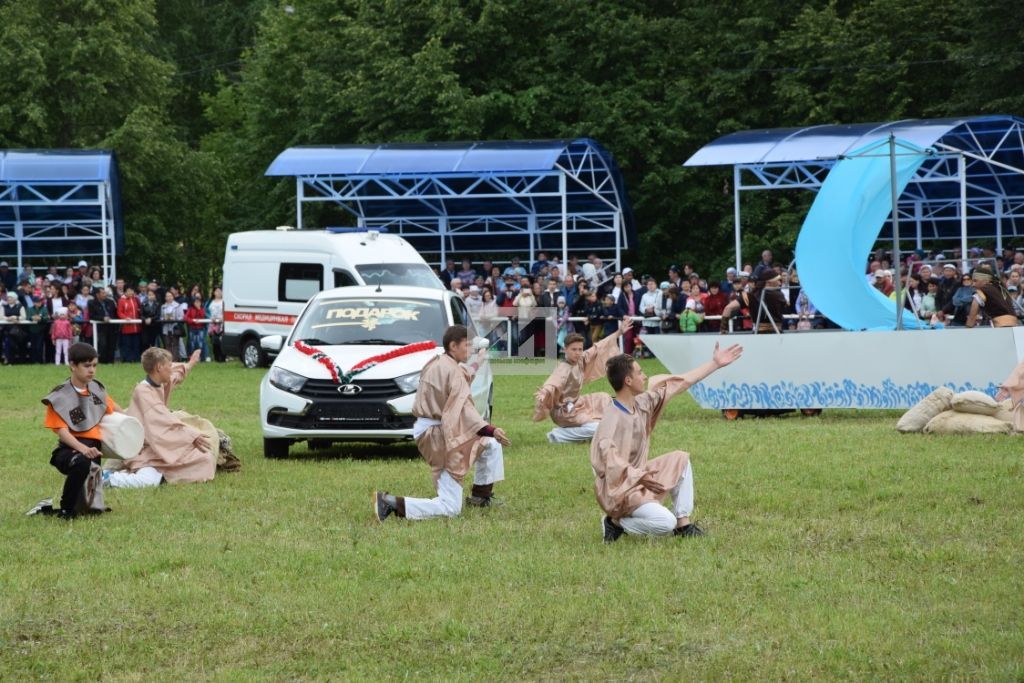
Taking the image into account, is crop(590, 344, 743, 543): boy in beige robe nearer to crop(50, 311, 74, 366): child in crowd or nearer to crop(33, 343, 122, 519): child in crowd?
crop(33, 343, 122, 519): child in crowd

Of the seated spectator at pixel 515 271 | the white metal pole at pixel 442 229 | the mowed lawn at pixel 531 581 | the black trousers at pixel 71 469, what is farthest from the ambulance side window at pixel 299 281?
the black trousers at pixel 71 469

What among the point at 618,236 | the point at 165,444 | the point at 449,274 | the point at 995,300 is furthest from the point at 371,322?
the point at 618,236

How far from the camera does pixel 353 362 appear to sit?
1563 cm

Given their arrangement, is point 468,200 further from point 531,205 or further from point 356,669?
point 356,669

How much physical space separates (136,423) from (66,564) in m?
2.92

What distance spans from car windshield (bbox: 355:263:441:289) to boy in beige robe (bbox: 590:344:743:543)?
19811 millimetres

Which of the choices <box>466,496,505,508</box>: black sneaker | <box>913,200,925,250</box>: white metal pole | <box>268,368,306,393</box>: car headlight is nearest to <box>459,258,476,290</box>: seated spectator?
<box>913,200,925,250</box>: white metal pole

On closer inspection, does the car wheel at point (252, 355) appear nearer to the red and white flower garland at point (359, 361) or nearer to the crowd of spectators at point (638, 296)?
the crowd of spectators at point (638, 296)

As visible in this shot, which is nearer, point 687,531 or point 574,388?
point 687,531

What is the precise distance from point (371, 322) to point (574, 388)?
223cm

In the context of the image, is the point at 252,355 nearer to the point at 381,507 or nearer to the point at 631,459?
the point at 381,507

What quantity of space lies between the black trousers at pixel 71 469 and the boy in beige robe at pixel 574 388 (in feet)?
19.9

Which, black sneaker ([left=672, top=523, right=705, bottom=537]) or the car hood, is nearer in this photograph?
black sneaker ([left=672, top=523, right=705, bottom=537])

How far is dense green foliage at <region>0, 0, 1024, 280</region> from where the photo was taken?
→ 134 ft
